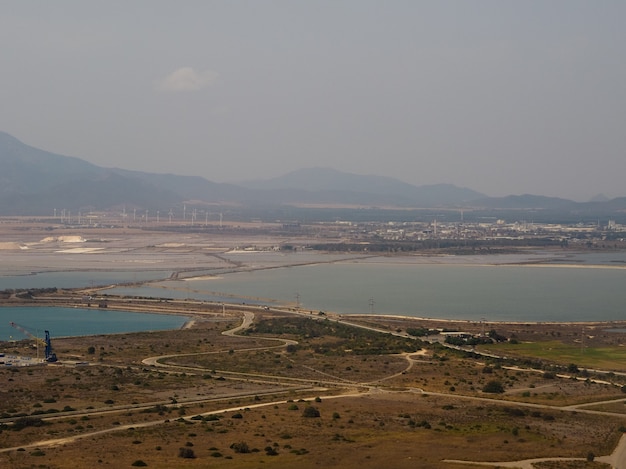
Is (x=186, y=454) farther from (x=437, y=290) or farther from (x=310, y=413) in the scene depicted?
(x=437, y=290)

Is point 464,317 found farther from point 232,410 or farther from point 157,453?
point 157,453

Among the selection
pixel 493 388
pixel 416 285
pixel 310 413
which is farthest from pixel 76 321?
pixel 310 413

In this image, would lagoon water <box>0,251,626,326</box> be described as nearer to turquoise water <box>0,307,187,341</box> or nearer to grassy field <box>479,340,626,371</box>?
turquoise water <box>0,307,187,341</box>

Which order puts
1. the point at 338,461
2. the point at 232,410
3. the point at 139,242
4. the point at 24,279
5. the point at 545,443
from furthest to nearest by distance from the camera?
the point at 139,242, the point at 24,279, the point at 232,410, the point at 545,443, the point at 338,461

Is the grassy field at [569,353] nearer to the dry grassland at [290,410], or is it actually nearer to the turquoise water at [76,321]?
the dry grassland at [290,410]

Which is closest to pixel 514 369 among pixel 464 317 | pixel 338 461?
pixel 338 461

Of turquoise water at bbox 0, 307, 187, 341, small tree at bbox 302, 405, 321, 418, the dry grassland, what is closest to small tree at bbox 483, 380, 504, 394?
the dry grassland
